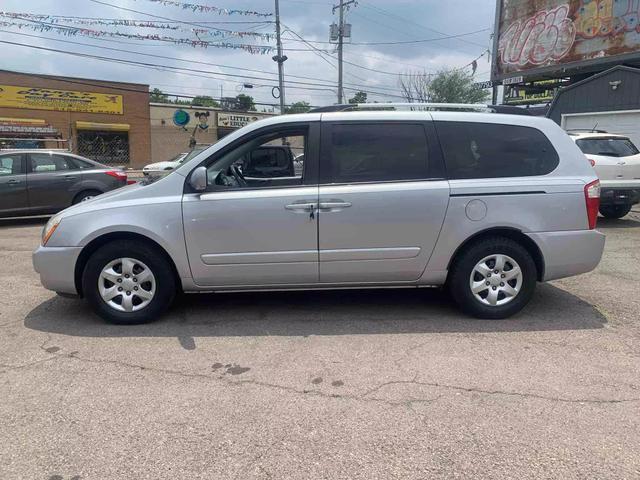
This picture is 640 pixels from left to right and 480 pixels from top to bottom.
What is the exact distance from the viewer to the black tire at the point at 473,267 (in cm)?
462

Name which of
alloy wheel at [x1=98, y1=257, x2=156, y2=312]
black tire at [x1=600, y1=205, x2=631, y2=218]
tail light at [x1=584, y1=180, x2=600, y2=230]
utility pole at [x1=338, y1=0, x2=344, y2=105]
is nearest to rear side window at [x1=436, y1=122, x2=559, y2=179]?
tail light at [x1=584, y1=180, x2=600, y2=230]

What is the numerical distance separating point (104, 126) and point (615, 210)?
99.8 ft

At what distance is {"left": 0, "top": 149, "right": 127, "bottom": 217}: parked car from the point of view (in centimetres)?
1016

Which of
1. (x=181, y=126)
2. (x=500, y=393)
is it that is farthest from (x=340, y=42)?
(x=500, y=393)

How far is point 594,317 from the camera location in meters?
4.86

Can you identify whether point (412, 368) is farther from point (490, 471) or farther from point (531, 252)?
point (531, 252)

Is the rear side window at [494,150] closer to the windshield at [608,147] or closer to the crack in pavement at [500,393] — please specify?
the crack in pavement at [500,393]

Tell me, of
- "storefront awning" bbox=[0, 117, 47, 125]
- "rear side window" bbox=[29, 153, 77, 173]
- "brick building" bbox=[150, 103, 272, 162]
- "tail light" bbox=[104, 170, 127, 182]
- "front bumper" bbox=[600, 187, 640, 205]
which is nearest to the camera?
"front bumper" bbox=[600, 187, 640, 205]

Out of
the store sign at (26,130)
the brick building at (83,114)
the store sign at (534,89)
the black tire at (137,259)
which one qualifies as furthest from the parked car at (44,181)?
the store sign at (534,89)

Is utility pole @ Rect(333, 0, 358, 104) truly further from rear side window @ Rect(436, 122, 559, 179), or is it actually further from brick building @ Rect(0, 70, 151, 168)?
rear side window @ Rect(436, 122, 559, 179)

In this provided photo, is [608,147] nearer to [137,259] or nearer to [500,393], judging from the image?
[500,393]

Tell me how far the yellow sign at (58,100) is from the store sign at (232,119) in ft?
26.7

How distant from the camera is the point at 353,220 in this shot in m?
4.50

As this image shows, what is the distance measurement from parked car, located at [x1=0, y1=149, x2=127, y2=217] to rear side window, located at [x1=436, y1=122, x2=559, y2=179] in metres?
8.39
